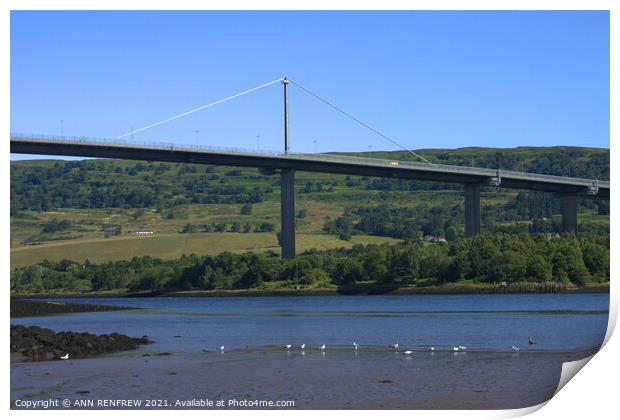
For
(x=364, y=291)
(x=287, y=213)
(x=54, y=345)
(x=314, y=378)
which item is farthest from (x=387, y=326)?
(x=287, y=213)

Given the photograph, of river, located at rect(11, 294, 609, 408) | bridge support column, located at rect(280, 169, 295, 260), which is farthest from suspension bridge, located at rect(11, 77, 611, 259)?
river, located at rect(11, 294, 609, 408)

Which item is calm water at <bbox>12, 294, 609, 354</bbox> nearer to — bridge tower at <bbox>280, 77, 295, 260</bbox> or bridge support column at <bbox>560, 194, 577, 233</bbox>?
bridge tower at <bbox>280, 77, 295, 260</bbox>

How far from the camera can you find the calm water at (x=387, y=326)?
3200 centimetres

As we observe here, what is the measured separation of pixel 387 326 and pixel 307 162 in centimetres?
5162

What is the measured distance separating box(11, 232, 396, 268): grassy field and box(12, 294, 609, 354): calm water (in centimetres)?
5790

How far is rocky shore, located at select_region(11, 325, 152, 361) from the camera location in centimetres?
2709

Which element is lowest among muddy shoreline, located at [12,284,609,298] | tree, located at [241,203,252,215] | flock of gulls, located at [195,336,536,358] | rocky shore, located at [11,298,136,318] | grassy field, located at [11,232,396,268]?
muddy shoreline, located at [12,284,609,298]

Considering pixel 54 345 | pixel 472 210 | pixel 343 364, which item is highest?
pixel 472 210

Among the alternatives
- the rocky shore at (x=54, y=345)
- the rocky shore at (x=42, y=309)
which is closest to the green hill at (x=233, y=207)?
the rocky shore at (x=42, y=309)

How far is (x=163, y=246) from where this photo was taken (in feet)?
406

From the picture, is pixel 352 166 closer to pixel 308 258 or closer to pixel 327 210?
pixel 308 258

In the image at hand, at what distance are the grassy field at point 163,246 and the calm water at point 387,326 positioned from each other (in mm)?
57898

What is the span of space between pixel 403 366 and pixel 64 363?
27.0ft

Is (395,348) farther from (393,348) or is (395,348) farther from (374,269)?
(374,269)
